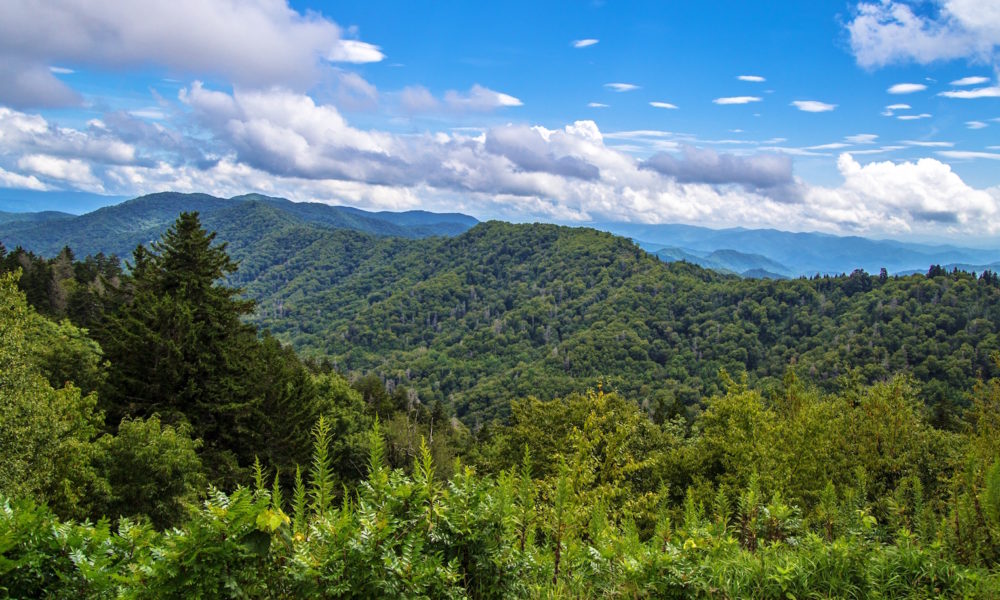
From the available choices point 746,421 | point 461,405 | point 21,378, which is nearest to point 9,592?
point 21,378

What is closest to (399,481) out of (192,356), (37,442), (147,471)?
(37,442)

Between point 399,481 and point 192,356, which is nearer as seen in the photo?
point 399,481

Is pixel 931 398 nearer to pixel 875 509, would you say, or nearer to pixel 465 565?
pixel 875 509

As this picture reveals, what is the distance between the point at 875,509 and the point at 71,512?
2070cm

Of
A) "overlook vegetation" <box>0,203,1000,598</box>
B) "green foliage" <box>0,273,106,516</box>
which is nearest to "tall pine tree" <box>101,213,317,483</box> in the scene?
"overlook vegetation" <box>0,203,1000,598</box>

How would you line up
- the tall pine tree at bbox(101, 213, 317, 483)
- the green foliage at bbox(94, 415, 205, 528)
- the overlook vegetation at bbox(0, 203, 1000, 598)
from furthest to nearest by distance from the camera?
the tall pine tree at bbox(101, 213, 317, 483)
the green foliage at bbox(94, 415, 205, 528)
the overlook vegetation at bbox(0, 203, 1000, 598)

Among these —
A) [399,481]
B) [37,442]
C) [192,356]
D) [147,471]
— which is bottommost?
[147,471]

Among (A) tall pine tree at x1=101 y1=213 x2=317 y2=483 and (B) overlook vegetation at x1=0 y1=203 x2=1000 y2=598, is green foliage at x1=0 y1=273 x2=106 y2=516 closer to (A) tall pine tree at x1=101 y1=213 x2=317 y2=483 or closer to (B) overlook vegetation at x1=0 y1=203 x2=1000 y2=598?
(B) overlook vegetation at x1=0 y1=203 x2=1000 y2=598

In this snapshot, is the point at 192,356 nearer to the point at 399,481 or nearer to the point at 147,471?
the point at 147,471

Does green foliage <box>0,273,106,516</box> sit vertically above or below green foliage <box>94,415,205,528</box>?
above

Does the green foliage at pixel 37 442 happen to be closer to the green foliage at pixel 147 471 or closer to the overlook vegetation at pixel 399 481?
the overlook vegetation at pixel 399 481

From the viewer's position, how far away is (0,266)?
1740 inches

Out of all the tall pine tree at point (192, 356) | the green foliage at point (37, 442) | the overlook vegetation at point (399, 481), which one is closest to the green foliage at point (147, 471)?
the overlook vegetation at point (399, 481)

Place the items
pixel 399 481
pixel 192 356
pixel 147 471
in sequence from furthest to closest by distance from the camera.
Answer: pixel 192 356, pixel 147 471, pixel 399 481
